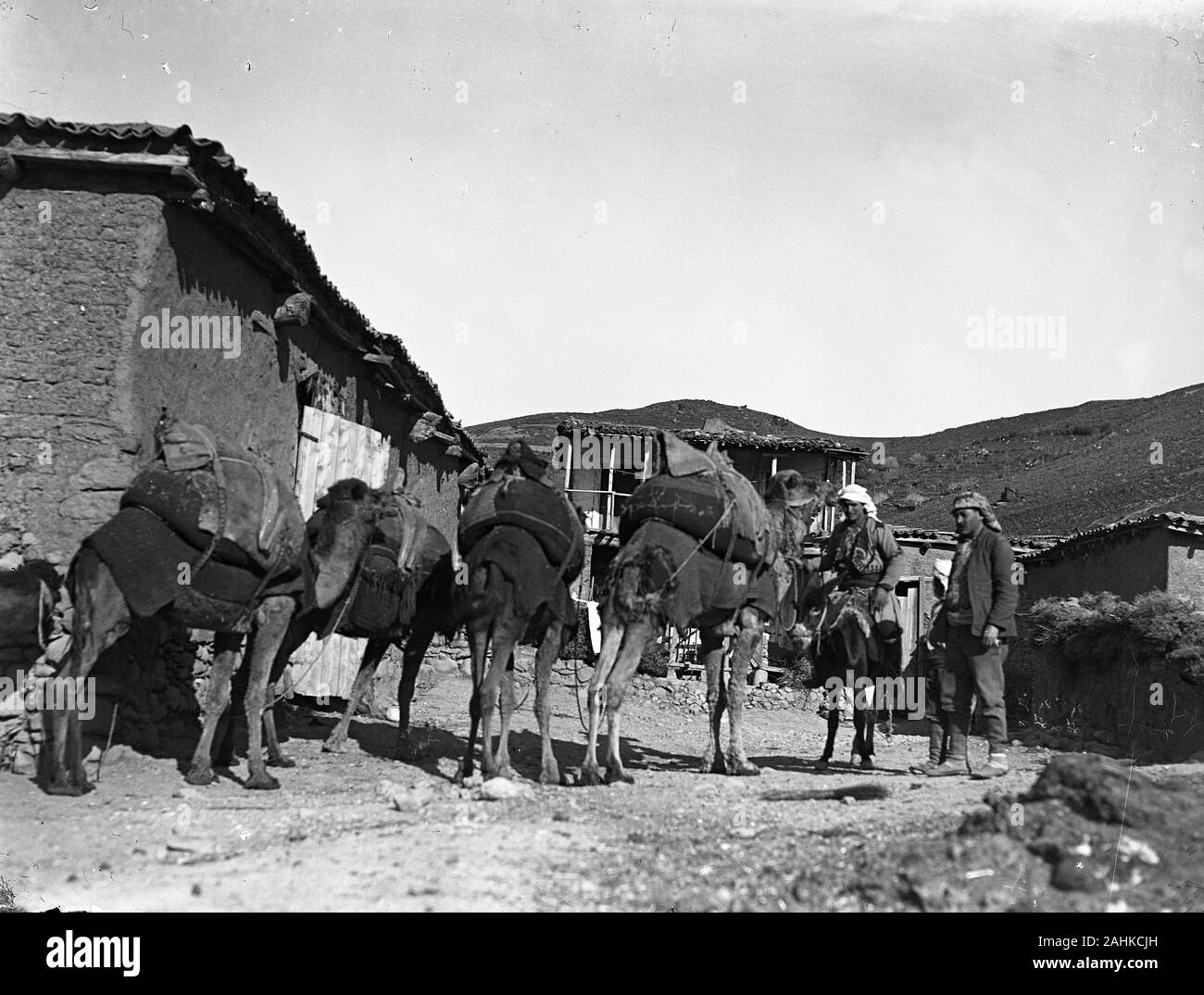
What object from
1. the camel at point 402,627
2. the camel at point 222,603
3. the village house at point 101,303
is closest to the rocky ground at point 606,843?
the camel at point 222,603

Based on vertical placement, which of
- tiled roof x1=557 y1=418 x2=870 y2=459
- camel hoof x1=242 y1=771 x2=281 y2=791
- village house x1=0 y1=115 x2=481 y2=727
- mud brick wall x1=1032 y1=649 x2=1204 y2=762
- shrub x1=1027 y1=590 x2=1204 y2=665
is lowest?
mud brick wall x1=1032 y1=649 x2=1204 y2=762

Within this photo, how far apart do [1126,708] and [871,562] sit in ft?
26.4

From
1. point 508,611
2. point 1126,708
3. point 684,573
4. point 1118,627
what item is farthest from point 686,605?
point 1118,627

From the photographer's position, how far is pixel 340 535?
9.09 metres

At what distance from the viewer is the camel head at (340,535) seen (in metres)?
9.02

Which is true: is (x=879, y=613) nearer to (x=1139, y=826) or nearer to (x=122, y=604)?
(x=1139, y=826)

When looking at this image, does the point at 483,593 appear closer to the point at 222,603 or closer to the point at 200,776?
the point at 222,603

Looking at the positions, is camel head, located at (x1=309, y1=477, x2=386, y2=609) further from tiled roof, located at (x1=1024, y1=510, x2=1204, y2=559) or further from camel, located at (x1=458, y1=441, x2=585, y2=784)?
tiled roof, located at (x1=1024, y1=510, x2=1204, y2=559)

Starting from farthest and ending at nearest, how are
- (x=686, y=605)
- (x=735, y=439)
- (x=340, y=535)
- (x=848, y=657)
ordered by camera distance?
(x=735, y=439) < (x=848, y=657) < (x=340, y=535) < (x=686, y=605)

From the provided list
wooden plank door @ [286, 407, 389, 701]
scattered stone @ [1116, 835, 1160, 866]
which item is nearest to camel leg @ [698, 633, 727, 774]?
wooden plank door @ [286, 407, 389, 701]

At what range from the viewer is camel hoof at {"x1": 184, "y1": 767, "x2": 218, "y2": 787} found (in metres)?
7.87

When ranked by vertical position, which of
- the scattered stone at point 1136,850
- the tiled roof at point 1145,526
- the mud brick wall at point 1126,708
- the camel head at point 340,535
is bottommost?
the mud brick wall at point 1126,708

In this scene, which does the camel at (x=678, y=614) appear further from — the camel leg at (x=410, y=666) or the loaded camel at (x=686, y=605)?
the camel leg at (x=410, y=666)

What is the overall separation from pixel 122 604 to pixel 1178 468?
42.8 m
